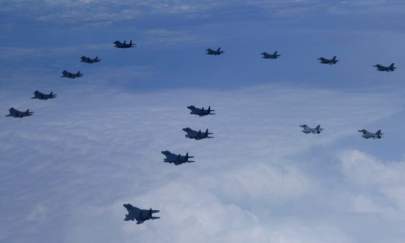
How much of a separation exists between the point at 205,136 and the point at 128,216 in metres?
25.6

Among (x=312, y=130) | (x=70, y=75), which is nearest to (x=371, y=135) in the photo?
(x=312, y=130)

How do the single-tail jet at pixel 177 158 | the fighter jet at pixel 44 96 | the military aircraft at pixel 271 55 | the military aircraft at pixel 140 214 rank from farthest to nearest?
1. the military aircraft at pixel 271 55
2. the fighter jet at pixel 44 96
3. the single-tail jet at pixel 177 158
4. the military aircraft at pixel 140 214

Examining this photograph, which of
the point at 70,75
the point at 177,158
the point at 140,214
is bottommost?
the point at 140,214

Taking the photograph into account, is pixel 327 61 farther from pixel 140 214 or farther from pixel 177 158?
pixel 140 214

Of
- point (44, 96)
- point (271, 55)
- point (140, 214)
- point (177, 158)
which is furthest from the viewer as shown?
point (271, 55)

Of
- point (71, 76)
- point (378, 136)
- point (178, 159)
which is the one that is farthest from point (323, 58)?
point (71, 76)

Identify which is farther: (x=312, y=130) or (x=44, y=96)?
(x=312, y=130)

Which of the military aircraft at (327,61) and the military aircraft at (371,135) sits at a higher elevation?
the military aircraft at (327,61)

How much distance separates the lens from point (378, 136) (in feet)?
528

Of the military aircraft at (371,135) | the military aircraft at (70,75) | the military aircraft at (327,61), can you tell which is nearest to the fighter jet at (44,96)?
the military aircraft at (70,75)

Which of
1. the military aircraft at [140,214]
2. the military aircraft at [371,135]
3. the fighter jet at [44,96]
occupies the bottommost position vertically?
the military aircraft at [140,214]

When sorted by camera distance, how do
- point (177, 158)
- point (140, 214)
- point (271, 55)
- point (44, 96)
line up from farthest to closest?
1. point (271, 55)
2. point (44, 96)
3. point (177, 158)
4. point (140, 214)

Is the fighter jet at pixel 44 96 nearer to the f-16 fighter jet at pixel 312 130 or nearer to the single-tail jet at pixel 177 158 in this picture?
the single-tail jet at pixel 177 158

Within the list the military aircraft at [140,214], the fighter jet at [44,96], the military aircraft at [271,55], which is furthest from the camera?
the military aircraft at [271,55]
